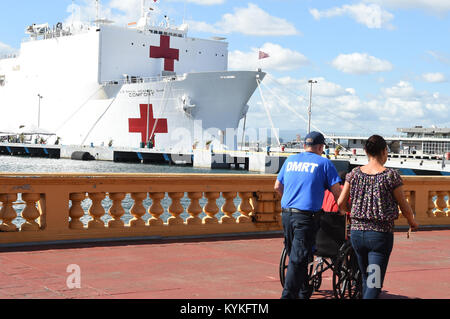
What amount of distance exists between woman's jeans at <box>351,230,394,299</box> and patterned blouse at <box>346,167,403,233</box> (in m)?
0.05

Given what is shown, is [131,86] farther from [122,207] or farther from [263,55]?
[122,207]

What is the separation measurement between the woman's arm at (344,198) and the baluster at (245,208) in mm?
4418

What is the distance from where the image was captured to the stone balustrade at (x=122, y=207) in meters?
7.70

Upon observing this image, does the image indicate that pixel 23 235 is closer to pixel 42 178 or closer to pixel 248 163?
pixel 42 178

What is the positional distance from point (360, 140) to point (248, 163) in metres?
44.7

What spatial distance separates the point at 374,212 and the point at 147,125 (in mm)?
49048

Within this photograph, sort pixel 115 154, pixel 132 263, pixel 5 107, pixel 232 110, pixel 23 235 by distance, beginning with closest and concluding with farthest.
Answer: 1. pixel 132 263
2. pixel 23 235
3. pixel 232 110
4. pixel 115 154
5. pixel 5 107

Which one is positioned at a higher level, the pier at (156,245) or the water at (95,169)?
the pier at (156,245)

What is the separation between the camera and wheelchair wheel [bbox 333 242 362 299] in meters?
5.20

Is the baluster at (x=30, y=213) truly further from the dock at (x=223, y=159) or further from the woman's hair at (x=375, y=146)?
the dock at (x=223, y=159)

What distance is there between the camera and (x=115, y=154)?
54062 mm

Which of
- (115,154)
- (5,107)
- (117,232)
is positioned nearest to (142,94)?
(115,154)

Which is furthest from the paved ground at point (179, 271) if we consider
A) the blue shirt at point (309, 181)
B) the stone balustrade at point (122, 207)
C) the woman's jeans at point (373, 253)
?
the woman's jeans at point (373, 253)

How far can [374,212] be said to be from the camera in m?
4.52
